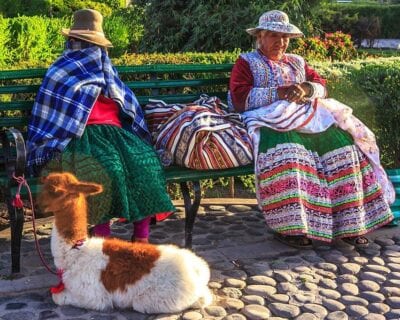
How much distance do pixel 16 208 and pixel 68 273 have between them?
659mm

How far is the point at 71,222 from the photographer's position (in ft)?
11.9

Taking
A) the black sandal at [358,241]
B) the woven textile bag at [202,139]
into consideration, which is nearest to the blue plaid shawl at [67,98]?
the woven textile bag at [202,139]

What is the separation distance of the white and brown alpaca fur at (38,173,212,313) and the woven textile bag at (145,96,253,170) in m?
1.01

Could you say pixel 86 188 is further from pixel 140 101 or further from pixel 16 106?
pixel 140 101

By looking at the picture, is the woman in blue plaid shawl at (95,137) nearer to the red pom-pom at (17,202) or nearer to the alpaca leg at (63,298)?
the red pom-pom at (17,202)

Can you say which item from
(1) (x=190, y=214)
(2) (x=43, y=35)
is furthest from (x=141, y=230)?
(2) (x=43, y=35)

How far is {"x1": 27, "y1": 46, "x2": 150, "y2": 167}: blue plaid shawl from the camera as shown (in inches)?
168

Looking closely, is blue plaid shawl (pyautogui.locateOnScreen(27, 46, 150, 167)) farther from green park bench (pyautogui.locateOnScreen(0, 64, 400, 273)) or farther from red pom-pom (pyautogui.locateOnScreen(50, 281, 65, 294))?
red pom-pom (pyautogui.locateOnScreen(50, 281, 65, 294))

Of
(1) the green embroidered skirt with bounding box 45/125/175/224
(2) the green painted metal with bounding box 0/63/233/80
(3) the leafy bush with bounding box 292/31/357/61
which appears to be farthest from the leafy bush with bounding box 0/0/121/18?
(1) the green embroidered skirt with bounding box 45/125/175/224

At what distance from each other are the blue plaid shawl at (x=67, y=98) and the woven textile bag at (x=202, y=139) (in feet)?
1.17

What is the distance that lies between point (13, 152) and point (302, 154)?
1.97 metres

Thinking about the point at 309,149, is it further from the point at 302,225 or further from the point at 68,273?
the point at 68,273

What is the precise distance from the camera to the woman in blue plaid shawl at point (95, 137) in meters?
4.14

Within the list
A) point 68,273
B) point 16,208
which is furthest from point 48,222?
point 68,273
